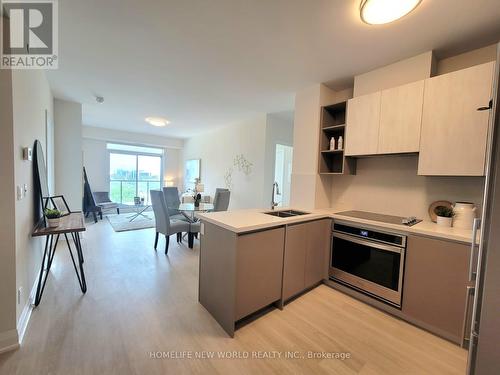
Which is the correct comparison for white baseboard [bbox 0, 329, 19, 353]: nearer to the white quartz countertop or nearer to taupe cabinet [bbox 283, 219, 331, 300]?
the white quartz countertop

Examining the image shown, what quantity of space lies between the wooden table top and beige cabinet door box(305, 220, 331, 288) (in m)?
2.37

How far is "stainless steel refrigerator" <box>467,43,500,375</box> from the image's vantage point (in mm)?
869

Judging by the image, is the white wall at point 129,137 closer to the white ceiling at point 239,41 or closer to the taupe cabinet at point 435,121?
the white ceiling at point 239,41

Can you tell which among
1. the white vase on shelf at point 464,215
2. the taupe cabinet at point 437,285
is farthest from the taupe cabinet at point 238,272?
the white vase on shelf at point 464,215

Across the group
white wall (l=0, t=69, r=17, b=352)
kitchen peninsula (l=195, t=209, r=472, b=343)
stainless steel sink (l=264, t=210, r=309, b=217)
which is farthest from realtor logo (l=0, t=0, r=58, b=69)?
stainless steel sink (l=264, t=210, r=309, b=217)

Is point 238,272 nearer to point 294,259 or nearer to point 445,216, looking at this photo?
point 294,259

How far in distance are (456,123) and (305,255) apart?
1.87 meters

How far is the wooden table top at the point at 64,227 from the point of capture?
6.43ft

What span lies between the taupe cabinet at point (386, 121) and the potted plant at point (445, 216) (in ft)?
2.12

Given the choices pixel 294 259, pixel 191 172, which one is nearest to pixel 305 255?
pixel 294 259

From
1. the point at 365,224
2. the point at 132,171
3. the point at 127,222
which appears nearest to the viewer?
the point at 365,224

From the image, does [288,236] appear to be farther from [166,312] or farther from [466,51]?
[466,51]

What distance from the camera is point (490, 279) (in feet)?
2.90

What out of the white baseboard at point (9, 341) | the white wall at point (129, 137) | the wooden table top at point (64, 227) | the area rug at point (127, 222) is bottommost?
the area rug at point (127, 222)
